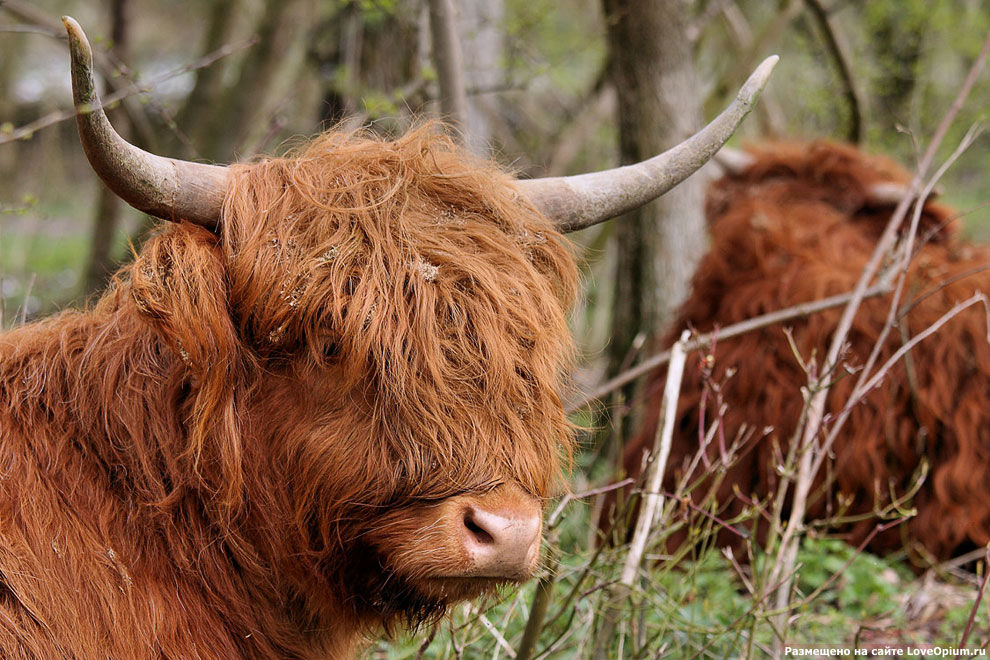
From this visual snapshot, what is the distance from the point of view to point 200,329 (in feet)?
7.09

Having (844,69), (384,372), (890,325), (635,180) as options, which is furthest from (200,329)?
(844,69)

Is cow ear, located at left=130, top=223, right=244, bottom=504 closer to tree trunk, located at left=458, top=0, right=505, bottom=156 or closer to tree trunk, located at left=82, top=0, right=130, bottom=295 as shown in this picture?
tree trunk, located at left=458, top=0, right=505, bottom=156

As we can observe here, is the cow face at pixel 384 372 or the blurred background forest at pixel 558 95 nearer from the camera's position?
the cow face at pixel 384 372

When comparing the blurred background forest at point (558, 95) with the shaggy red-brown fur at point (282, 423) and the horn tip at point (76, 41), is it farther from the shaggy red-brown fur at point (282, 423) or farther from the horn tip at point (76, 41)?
the horn tip at point (76, 41)

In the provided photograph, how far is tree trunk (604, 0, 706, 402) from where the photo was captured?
470cm

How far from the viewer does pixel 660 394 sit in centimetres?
492

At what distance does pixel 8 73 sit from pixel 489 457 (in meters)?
10.6

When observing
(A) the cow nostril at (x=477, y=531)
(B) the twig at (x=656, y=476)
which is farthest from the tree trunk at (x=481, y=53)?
(A) the cow nostril at (x=477, y=531)

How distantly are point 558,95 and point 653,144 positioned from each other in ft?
19.4

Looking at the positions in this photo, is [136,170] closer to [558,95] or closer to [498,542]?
[498,542]

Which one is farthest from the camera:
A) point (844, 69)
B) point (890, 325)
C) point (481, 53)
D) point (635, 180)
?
point (844, 69)

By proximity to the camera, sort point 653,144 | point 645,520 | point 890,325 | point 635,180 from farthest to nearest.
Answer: point 653,144 < point 890,325 < point 645,520 < point 635,180

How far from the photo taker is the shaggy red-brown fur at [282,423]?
214cm

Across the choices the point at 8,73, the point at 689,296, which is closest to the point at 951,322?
the point at 689,296
